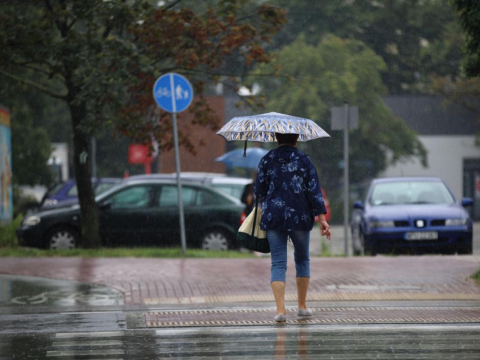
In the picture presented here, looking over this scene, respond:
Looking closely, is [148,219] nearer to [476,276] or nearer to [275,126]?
[476,276]

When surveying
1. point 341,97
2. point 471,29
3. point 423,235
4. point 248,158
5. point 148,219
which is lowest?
point 423,235

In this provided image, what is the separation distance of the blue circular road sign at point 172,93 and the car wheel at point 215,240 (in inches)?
144

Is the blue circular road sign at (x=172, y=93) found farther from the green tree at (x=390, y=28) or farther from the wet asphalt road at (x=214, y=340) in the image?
the green tree at (x=390, y=28)

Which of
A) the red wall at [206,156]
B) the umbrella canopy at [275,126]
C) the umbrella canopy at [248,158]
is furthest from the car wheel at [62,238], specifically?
the red wall at [206,156]

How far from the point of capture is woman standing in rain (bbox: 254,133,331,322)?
7.59 metres

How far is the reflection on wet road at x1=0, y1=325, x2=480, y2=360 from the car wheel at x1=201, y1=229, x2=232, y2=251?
1019 cm

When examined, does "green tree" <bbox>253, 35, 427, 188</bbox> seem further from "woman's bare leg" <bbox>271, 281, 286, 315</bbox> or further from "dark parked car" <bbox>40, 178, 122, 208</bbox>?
"woman's bare leg" <bbox>271, 281, 286, 315</bbox>

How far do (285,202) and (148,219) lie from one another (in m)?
10.5

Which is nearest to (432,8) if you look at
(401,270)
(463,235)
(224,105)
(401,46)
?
(401,46)

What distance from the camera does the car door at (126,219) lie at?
17734 millimetres

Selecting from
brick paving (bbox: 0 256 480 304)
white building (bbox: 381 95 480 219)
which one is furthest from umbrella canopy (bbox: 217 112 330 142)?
white building (bbox: 381 95 480 219)

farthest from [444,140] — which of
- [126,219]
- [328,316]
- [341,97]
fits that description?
[328,316]

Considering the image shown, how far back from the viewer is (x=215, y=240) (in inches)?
691

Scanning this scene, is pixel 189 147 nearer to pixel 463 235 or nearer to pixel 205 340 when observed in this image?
pixel 463 235
